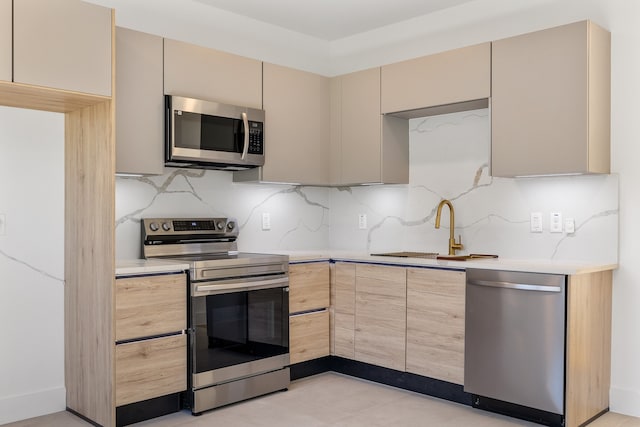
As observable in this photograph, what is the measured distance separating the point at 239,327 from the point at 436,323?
1149 mm

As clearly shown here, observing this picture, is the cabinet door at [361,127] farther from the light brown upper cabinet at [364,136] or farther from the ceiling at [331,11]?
the ceiling at [331,11]

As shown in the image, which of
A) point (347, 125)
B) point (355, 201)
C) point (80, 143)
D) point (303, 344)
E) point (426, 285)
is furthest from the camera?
point (355, 201)

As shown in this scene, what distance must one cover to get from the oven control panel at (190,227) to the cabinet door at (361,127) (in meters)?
0.90

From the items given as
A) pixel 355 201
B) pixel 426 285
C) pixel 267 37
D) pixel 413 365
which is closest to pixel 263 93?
pixel 267 37

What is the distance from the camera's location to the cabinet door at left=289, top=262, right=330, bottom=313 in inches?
151

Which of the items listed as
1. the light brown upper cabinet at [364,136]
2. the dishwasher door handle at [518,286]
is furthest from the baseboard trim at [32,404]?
the dishwasher door handle at [518,286]

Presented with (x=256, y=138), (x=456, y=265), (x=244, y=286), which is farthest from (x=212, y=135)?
(x=456, y=265)

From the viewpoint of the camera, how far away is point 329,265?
4059 millimetres

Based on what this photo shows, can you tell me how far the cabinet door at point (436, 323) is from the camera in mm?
3354

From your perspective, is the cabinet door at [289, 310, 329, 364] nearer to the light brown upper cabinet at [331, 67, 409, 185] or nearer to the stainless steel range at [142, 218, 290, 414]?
the stainless steel range at [142, 218, 290, 414]

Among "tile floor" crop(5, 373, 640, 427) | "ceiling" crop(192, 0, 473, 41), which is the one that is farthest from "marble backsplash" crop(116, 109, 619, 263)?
"tile floor" crop(5, 373, 640, 427)

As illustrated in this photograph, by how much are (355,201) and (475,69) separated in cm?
150

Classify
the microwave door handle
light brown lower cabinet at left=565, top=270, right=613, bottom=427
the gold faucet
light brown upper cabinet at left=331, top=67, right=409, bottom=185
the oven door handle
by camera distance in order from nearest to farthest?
light brown lower cabinet at left=565, top=270, right=613, bottom=427, the oven door handle, the microwave door handle, the gold faucet, light brown upper cabinet at left=331, top=67, right=409, bottom=185

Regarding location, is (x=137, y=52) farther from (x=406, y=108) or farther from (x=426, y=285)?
(x=426, y=285)
